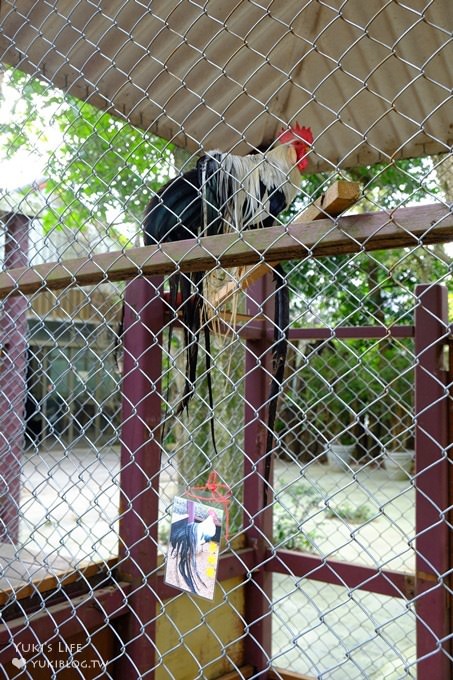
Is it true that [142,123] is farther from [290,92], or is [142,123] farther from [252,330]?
[252,330]

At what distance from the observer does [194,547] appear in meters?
0.98

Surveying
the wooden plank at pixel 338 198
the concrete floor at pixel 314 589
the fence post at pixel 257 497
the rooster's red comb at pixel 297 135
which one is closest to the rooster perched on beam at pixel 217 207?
the rooster's red comb at pixel 297 135

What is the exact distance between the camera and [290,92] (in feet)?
7.39

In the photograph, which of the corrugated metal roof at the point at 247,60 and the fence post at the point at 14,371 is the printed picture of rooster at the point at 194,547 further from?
the fence post at the point at 14,371

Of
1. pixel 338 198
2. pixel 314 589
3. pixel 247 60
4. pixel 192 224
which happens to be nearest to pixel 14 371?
pixel 192 224

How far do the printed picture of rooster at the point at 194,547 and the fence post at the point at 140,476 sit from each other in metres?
0.38

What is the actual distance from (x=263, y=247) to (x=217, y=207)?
100 centimetres

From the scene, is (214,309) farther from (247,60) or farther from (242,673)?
(242,673)

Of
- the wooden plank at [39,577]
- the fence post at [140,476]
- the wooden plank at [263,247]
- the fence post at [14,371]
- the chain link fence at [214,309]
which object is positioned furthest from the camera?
the fence post at [14,371]

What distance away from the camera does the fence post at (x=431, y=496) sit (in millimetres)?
1413

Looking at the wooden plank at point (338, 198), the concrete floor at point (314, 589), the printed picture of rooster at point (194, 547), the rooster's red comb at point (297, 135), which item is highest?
the rooster's red comb at point (297, 135)

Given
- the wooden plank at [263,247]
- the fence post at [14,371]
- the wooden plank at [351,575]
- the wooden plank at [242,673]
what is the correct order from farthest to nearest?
the fence post at [14,371] → the wooden plank at [242,673] → the wooden plank at [351,575] → the wooden plank at [263,247]

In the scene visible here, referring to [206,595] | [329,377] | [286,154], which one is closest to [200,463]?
[286,154]

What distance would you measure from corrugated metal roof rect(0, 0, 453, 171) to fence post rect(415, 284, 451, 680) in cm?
53
